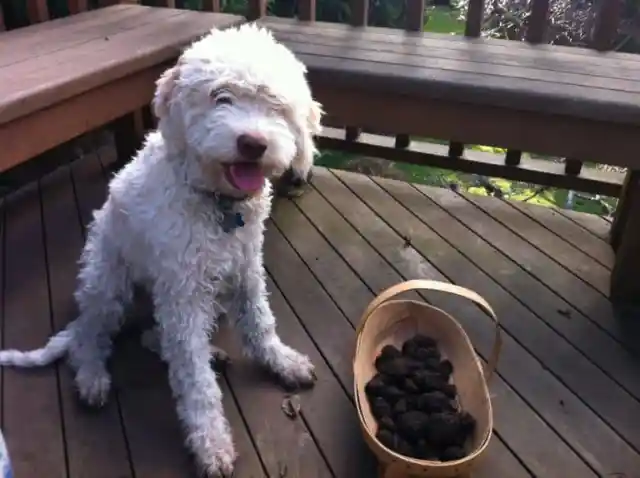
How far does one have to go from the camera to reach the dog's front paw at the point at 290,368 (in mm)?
1867

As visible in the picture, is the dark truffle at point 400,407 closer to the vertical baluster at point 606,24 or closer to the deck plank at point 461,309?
the deck plank at point 461,309

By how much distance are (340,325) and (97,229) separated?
0.75 m

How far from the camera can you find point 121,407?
180 centimetres

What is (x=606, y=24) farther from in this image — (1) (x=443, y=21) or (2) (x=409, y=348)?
(1) (x=443, y=21)

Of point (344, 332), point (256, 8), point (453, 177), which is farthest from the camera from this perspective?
point (453, 177)

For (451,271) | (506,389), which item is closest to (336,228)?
(451,271)

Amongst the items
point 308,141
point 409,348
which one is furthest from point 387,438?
point 308,141

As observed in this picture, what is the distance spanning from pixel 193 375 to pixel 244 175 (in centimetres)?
49

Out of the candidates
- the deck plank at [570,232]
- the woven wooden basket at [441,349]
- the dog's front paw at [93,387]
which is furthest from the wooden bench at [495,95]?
the dog's front paw at [93,387]

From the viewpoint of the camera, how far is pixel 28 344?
2.01 meters

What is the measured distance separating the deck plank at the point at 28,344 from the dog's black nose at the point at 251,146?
0.83 m

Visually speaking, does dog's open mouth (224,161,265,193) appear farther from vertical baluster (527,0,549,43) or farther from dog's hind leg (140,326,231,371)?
vertical baluster (527,0,549,43)

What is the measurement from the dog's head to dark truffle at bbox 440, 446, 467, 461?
71cm

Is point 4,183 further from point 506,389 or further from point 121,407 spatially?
point 506,389
